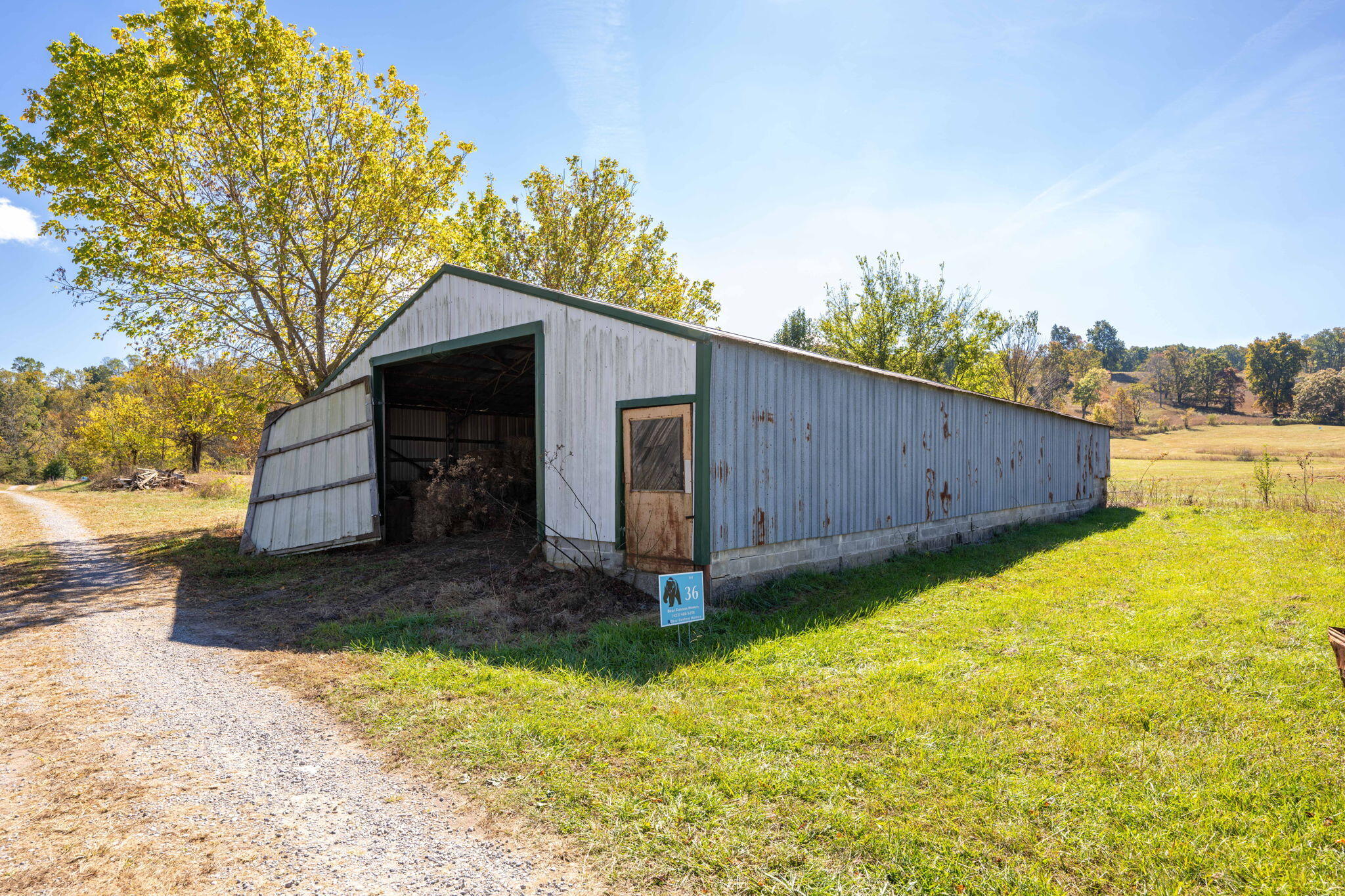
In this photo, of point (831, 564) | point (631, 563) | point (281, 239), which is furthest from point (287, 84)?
point (831, 564)

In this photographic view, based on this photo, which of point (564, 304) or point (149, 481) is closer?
point (564, 304)

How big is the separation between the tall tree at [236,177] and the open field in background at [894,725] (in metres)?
10.1

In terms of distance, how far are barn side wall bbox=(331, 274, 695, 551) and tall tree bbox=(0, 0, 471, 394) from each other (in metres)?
8.54

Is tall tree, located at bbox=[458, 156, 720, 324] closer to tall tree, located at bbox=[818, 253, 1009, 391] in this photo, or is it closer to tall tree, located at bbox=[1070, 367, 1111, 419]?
tall tree, located at bbox=[818, 253, 1009, 391]

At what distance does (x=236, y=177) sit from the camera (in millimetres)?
15461

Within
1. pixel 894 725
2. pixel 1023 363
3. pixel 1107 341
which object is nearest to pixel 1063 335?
pixel 1107 341

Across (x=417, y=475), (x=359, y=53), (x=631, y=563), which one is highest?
(x=359, y=53)

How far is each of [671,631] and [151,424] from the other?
117 feet

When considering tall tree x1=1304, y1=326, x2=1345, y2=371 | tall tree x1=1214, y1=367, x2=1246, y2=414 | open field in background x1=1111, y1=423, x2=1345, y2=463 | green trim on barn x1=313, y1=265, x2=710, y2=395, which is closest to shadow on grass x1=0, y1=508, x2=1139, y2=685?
green trim on barn x1=313, y1=265, x2=710, y2=395

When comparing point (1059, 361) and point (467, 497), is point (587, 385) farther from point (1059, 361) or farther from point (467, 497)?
point (1059, 361)

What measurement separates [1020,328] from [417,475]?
178 ft

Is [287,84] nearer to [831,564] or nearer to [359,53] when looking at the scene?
[359,53]

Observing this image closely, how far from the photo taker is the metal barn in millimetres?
7957

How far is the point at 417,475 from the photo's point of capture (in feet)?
50.6
